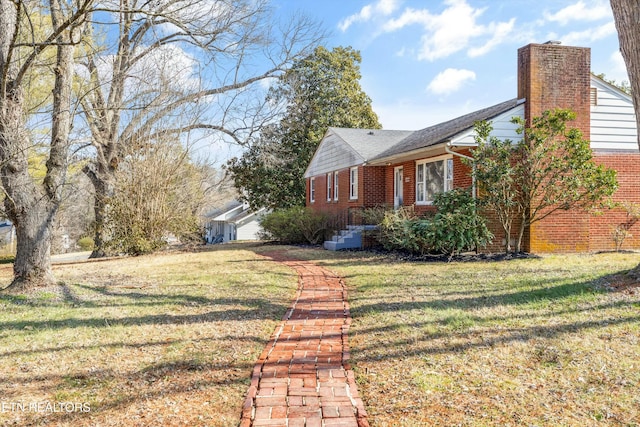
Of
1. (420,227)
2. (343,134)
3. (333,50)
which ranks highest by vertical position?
(333,50)

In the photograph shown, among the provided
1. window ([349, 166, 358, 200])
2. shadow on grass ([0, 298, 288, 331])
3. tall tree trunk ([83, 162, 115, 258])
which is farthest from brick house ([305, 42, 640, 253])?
tall tree trunk ([83, 162, 115, 258])

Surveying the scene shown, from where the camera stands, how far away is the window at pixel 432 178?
14.5 metres

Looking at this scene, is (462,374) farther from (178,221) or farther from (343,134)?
(343,134)

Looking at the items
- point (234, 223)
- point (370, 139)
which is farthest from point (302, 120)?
point (234, 223)

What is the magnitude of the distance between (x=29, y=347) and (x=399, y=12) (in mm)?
9515

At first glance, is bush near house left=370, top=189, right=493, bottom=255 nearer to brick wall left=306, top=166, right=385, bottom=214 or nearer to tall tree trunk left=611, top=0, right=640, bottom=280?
brick wall left=306, top=166, right=385, bottom=214

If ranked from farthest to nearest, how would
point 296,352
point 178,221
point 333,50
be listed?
point 333,50
point 178,221
point 296,352

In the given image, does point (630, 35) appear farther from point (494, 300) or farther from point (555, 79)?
point (555, 79)

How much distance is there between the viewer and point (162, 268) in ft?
38.7

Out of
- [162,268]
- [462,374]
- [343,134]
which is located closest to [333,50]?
[343,134]

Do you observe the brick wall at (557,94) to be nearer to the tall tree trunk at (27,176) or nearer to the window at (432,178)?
the window at (432,178)

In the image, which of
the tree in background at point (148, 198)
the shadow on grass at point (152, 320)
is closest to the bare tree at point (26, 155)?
the shadow on grass at point (152, 320)

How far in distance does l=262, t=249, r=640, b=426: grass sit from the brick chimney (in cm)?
634

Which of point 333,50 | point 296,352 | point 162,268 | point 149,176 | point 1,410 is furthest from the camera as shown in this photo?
point 333,50
